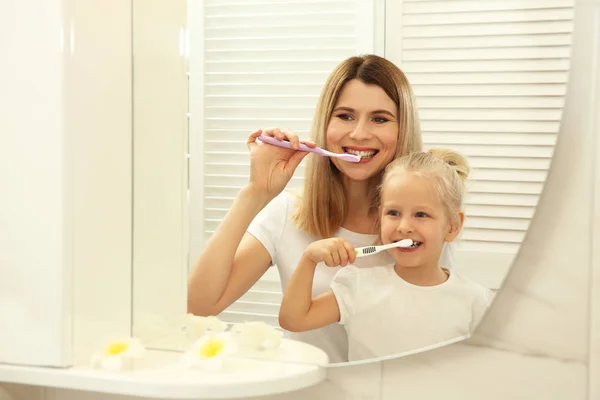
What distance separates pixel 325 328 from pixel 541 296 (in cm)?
26

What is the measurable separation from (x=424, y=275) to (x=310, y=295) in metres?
0.14

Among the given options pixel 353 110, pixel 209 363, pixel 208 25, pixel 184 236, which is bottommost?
pixel 209 363

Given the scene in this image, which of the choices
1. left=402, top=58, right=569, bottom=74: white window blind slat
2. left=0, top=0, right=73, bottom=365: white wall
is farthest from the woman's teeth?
left=0, top=0, right=73, bottom=365: white wall

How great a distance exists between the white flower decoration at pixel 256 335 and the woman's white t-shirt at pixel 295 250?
0.7 inches

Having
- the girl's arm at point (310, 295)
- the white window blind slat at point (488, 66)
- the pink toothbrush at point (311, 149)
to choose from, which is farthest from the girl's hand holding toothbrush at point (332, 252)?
the white window blind slat at point (488, 66)

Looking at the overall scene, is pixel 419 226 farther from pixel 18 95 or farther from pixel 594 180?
pixel 18 95

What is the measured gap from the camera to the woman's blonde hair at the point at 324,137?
851 mm

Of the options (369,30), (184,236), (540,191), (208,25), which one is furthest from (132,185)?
(540,191)

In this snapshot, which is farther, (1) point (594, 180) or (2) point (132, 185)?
(2) point (132, 185)

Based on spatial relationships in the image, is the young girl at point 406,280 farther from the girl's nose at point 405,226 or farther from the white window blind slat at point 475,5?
the white window blind slat at point 475,5

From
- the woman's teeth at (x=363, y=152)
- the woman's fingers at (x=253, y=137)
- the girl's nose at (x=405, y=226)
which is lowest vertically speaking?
the girl's nose at (x=405, y=226)

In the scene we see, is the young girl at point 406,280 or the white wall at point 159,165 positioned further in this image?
the white wall at point 159,165

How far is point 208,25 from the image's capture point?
922mm

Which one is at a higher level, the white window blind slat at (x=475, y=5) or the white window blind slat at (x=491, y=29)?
the white window blind slat at (x=475, y=5)
